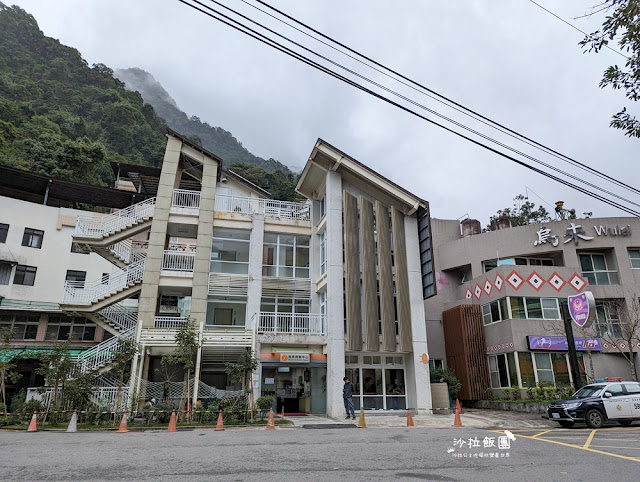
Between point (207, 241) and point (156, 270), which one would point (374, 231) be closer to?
point (207, 241)

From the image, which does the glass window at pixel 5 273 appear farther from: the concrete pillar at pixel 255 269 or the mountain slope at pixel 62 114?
the concrete pillar at pixel 255 269

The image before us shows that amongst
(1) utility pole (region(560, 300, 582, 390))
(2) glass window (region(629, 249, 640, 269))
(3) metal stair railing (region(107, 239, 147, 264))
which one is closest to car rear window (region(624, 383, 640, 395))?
(1) utility pole (region(560, 300, 582, 390))

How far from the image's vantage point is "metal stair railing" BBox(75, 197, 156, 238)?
2241cm

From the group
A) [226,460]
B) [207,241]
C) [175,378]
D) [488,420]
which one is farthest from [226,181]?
[226,460]

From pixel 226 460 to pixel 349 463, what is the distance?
2222 mm

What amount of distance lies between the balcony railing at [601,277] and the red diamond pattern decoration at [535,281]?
4.26m

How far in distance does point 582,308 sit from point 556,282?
26.7 feet

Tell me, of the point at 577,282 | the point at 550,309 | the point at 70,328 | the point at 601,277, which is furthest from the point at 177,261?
the point at 601,277

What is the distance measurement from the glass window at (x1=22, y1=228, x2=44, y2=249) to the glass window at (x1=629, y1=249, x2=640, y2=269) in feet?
124

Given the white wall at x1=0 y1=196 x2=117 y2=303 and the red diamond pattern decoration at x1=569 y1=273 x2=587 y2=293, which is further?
the white wall at x1=0 y1=196 x2=117 y2=303

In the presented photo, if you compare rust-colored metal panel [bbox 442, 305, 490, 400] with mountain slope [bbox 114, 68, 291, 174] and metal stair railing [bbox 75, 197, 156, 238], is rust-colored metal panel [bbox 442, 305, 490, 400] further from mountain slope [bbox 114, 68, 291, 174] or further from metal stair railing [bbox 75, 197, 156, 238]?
mountain slope [bbox 114, 68, 291, 174]

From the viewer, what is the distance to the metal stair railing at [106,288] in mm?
21297

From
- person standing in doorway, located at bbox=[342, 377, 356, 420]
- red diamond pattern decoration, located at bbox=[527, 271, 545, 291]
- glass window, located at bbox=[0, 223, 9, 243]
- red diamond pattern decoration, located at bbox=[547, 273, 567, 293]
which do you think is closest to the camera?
person standing in doorway, located at bbox=[342, 377, 356, 420]

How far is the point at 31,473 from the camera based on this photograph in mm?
6953
